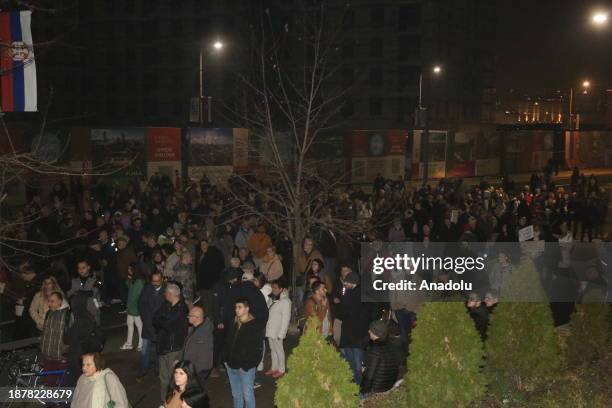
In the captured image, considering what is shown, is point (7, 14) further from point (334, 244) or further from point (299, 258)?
point (334, 244)

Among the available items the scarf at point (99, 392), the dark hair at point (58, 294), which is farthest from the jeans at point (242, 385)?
the dark hair at point (58, 294)

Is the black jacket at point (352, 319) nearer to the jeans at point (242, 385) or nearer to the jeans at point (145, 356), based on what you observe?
the jeans at point (242, 385)

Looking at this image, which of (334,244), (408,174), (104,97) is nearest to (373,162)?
(408,174)

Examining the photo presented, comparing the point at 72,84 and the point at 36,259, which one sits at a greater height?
the point at 72,84

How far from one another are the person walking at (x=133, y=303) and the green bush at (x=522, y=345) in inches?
224

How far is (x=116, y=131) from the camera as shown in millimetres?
25266

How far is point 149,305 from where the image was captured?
10.4 meters

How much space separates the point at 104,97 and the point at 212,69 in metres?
12.1

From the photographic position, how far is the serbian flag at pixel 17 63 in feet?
27.0

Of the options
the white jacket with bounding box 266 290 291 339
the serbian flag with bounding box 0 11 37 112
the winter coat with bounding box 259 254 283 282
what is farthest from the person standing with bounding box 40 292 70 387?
the winter coat with bounding box 259 254 283 282

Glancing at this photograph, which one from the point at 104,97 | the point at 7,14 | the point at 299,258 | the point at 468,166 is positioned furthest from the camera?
the point at 104,97

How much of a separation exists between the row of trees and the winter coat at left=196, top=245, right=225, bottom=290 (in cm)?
596

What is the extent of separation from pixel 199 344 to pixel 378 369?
205 cm

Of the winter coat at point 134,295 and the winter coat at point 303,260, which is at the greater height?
the winter coat at point 303,260
